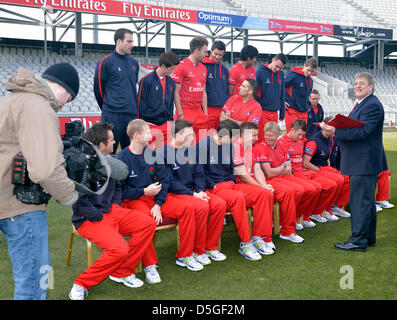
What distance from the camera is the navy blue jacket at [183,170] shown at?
14.0 ft

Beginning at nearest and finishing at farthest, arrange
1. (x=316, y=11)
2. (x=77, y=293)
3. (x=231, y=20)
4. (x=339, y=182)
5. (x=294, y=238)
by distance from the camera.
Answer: (x=77, y=293)
(x=294, y=238)
(x=339, y=182)
(x=231, y=20)
(x=316, y=11)

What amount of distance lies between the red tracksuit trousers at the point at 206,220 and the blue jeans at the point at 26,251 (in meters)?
1.95

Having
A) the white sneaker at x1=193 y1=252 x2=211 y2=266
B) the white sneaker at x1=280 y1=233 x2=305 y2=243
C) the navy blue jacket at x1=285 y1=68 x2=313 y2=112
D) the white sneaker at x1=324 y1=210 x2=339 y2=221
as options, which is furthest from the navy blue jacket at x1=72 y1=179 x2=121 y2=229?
the navy blue jacket at x1=285 y1=68 x2=313 y2=112

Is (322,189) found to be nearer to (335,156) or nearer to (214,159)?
(335,156)

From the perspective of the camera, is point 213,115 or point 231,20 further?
A: point 231,20

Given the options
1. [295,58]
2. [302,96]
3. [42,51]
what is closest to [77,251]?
[302,96]

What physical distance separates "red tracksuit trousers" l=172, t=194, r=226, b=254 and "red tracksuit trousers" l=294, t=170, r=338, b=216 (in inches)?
66.6

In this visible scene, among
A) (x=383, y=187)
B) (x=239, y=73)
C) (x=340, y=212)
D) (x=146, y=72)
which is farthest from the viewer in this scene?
(x=146, y=72)

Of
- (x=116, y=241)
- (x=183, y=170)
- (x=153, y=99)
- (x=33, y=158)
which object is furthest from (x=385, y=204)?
(x=33, y=158)

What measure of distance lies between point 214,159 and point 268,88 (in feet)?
7.73

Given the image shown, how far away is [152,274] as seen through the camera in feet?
11.9

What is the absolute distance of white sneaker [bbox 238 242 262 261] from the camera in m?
4.16

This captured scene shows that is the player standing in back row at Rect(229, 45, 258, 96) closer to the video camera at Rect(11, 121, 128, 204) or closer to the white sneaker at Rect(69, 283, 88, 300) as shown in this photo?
the video camera at Rect(11, 121, 128, 204)

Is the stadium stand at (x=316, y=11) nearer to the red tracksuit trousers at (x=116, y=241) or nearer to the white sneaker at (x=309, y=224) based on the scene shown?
the white sneaker at (x=309, y=224)
